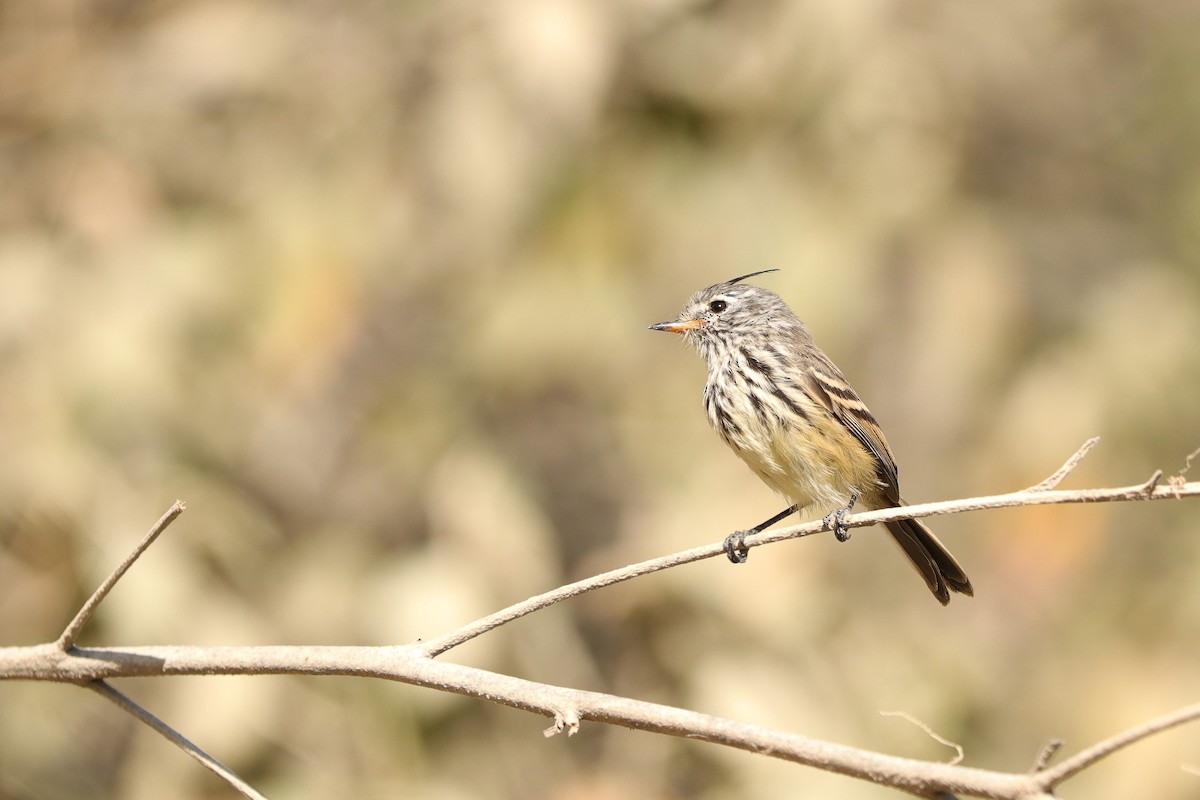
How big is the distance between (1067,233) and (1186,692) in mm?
3324

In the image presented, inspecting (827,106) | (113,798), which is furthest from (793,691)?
(113,798)

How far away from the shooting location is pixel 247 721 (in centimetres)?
396

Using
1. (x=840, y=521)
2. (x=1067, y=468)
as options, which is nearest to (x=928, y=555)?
(x=840, y=521)

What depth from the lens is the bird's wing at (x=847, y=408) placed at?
168 inches

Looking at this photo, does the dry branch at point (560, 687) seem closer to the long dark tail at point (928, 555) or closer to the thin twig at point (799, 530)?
the thin twig at point (799, 530)

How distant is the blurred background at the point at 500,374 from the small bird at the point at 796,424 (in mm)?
224

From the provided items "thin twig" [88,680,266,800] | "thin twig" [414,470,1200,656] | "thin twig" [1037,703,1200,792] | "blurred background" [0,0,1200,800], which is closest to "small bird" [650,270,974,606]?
"blurred background" [0,0,1200,800]

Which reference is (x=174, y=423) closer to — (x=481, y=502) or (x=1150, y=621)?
(x=481, y=502)

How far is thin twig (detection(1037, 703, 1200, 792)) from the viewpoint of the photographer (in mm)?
1631

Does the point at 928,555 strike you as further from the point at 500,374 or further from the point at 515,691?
the point at 515,691

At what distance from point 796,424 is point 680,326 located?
0.53 meters

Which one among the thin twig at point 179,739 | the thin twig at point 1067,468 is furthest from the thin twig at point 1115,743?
the thin twig at point 179,739

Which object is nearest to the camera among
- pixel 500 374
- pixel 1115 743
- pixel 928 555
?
pixel 1115 743

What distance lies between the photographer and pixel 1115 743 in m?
1.70
